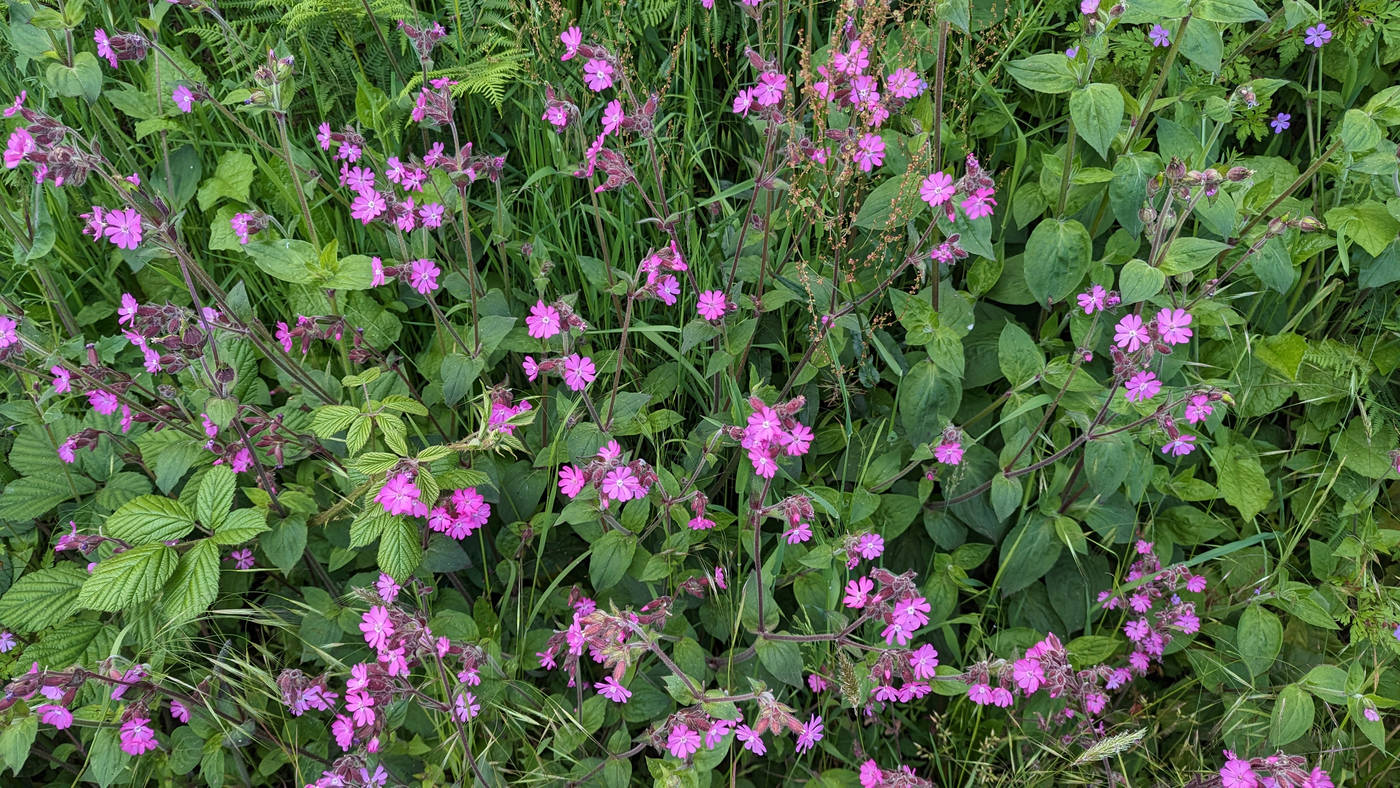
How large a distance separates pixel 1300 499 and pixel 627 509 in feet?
6.99

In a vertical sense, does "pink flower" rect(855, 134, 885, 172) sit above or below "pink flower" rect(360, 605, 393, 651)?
above

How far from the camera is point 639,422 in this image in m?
2.54

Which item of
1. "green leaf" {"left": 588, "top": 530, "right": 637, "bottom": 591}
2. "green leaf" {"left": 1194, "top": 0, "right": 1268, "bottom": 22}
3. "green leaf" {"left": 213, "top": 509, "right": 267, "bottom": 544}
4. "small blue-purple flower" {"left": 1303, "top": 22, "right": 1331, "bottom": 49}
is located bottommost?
"green leaf" {"left": 588, "top": 530, "right": 637, "bottom": 591}

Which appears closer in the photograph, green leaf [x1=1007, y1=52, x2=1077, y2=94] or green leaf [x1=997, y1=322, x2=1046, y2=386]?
green leaf [x1=1007, y1=52, x2=1077, y2=94]

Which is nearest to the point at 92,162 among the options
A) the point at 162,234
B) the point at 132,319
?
the point at 162,234

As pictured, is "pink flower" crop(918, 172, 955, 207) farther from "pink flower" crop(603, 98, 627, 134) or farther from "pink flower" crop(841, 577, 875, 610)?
"pink flower" crop(841, 577, 875, 610)

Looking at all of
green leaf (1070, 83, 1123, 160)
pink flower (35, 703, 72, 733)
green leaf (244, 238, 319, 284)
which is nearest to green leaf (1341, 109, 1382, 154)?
green leaf (1070, 83, 1123, 160)

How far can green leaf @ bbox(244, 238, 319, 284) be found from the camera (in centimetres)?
241

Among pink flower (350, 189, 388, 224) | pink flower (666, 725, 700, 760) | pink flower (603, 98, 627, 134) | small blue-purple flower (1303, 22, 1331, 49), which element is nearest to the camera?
pink flower (666, 725, 700, 760)

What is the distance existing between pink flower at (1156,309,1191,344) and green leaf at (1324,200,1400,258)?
2.61 feet

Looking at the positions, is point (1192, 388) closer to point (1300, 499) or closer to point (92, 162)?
point (1300, 499)

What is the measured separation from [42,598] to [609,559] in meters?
1.54

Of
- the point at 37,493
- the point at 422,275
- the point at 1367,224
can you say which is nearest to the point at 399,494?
the point at 422,275

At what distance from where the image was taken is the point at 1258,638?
252cm
